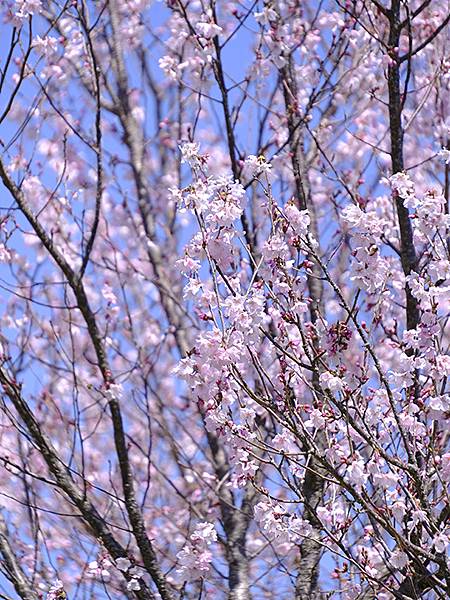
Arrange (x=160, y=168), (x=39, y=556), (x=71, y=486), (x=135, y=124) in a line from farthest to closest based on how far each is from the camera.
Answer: (x=160, y=168)
(x=135, y=124)
(x=39, y=556)
(x=71, y=486)

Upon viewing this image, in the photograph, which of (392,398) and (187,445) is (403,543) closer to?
(392,398)

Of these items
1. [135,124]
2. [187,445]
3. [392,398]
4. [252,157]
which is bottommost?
[392,398]

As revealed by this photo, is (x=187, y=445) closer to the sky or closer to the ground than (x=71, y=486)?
closer to the sky

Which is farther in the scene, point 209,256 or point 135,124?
point 135,124

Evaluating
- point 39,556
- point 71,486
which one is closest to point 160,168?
point 39,556

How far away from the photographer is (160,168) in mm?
8656

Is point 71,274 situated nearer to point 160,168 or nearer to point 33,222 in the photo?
point 33,222

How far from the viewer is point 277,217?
380cm

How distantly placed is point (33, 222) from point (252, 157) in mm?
1285

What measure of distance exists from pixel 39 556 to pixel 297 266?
297cm

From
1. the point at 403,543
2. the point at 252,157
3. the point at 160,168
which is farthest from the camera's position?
the point at 160,168

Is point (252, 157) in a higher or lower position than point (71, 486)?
higher

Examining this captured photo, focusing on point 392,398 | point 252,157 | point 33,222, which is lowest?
point 392,398

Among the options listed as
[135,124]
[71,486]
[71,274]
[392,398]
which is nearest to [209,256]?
[392,398]
